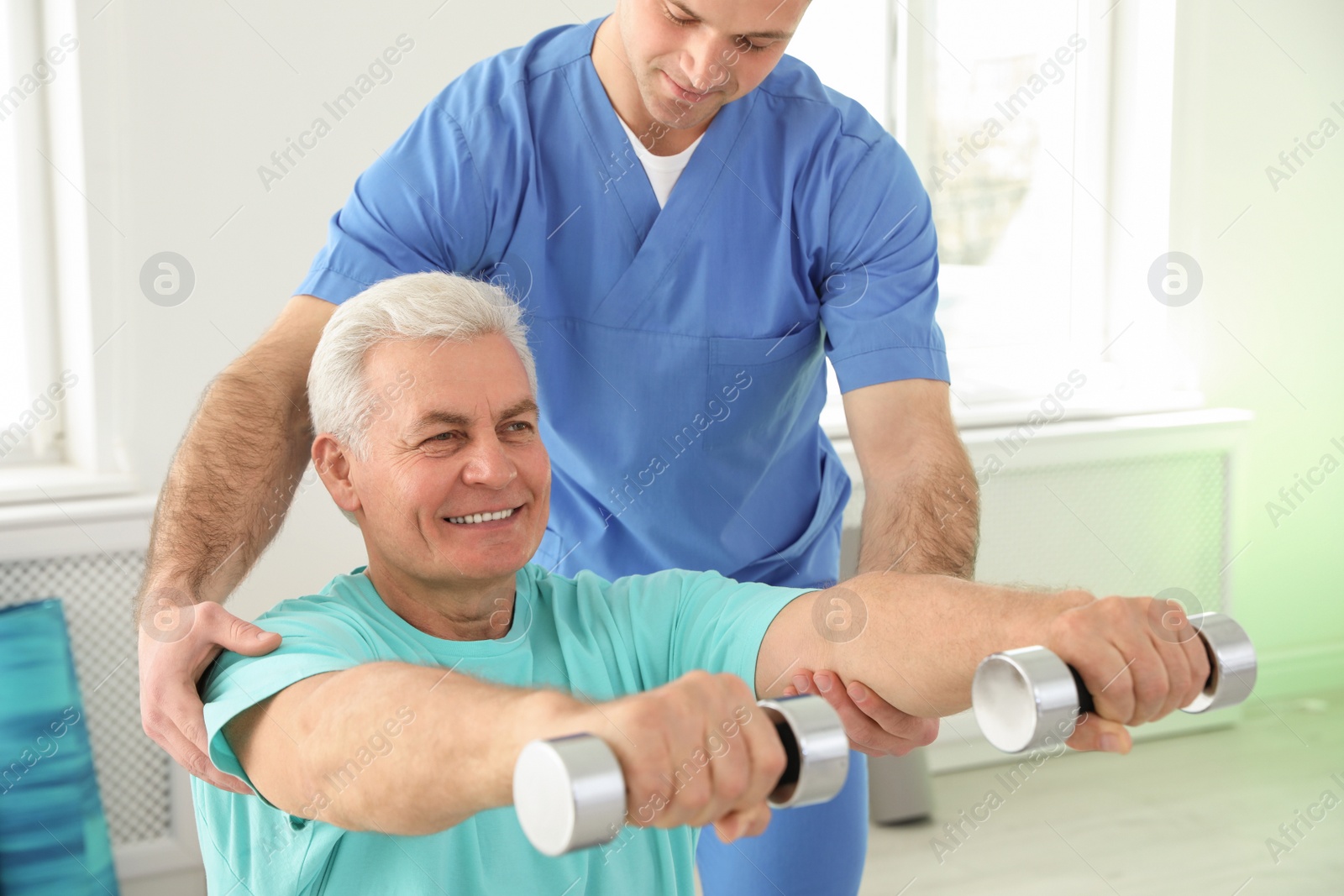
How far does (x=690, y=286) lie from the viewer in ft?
5.45

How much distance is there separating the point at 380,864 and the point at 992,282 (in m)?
3.22

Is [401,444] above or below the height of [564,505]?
above

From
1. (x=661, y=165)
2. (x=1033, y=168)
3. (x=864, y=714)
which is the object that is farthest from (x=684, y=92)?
(x=1033, y=168)

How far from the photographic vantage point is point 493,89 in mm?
1639

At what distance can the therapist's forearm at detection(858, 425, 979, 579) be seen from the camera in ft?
4.83

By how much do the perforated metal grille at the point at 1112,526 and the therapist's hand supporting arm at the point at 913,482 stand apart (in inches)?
75.9

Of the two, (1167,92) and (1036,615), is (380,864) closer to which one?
(1036,615)

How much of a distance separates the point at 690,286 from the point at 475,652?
62cm

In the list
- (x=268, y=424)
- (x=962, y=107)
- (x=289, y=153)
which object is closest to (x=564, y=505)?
(x=268, y=424)

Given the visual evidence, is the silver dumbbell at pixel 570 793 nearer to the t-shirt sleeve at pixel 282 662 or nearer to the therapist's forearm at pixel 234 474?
the t-shirt sleeve at pixel 282 662

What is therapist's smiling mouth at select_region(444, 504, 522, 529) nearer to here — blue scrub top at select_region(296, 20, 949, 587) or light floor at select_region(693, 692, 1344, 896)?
blue scrub top at select_region(296, 20, 949, 587)

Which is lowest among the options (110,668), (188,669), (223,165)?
(110,668)

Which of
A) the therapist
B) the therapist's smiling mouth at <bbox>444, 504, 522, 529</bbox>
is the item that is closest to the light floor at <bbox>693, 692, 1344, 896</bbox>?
the therapist

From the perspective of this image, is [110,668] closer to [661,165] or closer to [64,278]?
[64,278]
